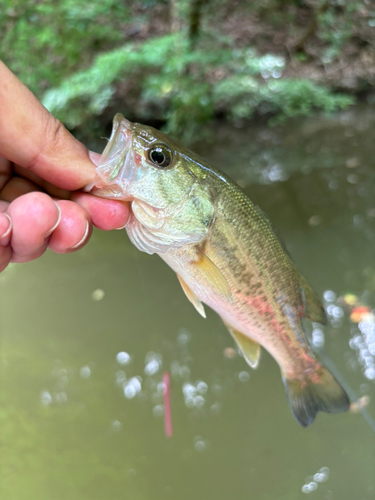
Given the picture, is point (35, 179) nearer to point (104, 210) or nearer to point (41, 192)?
point (41, 192)

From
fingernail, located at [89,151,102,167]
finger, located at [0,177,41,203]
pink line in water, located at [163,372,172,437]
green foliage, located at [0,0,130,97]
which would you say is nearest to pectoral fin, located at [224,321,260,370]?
pink line in water, located at [163,372,172,437]

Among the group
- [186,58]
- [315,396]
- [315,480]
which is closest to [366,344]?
[315,480]

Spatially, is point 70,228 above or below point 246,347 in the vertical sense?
A: above

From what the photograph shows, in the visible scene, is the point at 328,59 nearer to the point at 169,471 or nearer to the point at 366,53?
the point at 366,53

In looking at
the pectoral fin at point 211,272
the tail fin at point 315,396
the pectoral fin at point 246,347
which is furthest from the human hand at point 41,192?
the tail fin at point 315,396

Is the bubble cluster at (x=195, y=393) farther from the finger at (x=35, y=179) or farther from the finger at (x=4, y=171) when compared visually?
the finger at (x=4, y=171)

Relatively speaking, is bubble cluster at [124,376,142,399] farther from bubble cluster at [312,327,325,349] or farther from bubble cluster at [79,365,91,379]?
bubble cluster at [312,327,325,349]
